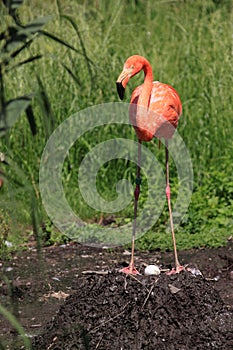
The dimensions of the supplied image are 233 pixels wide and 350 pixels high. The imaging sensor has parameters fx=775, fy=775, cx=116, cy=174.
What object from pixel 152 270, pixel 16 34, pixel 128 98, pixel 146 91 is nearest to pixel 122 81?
pixel 146 91

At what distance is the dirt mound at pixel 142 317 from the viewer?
414 centimetres

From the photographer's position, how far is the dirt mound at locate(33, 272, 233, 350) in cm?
414

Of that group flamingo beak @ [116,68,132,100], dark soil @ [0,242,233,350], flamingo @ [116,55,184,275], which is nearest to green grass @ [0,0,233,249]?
flamingo @ [116,55,184,275]

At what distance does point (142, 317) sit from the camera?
4.17 m

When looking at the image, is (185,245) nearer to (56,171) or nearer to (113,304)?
(56,171)

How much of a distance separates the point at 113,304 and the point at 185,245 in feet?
7.19

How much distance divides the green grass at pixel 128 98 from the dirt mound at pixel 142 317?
2.03 metres

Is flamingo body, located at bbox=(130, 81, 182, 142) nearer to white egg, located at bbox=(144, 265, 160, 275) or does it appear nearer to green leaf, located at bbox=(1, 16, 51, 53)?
white egg, located at bbox=(144, 265, 160, 275)

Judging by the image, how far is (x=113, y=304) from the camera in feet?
13.9

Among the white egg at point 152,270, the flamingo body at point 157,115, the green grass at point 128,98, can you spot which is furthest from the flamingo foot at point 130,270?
the green grass at point 128,98

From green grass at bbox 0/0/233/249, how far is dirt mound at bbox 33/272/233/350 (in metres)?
2.03

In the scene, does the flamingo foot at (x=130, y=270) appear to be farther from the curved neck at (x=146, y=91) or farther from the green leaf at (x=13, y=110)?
the green leaf at (x=13, y=110)

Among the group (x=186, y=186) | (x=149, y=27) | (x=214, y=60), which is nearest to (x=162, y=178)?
(x=186, y=186)

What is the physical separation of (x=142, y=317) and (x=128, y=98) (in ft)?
12.2
